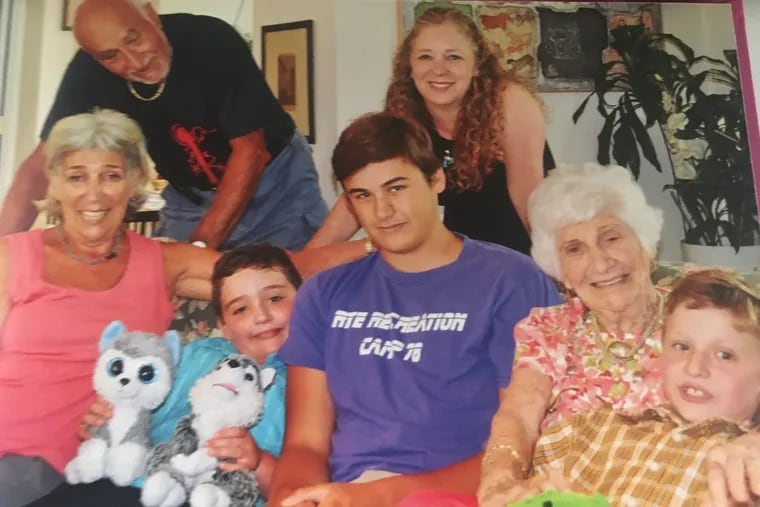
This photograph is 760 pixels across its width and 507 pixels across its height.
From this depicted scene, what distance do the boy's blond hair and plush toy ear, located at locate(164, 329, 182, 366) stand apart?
84cm

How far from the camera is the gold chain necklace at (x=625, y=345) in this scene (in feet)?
3.85

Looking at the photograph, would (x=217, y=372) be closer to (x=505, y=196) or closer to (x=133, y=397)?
(x=133, y=397)

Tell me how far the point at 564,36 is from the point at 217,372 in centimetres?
95

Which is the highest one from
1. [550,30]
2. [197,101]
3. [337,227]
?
[550,30]

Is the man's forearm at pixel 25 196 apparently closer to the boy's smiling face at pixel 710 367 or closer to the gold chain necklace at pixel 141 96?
the gold chain necklace at pixel 141 96

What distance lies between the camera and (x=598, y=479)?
1.09m

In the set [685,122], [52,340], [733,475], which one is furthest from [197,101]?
[733,475]

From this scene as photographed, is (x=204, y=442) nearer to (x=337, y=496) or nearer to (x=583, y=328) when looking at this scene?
(x=337, y=496)

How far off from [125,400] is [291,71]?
67cm

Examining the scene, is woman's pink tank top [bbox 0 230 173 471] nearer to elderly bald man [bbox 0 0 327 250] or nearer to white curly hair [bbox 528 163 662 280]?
elderly bald man [bbox 0 0 327 250]

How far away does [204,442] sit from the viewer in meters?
1.15

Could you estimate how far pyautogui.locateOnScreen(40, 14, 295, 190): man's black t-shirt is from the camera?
1.33 m

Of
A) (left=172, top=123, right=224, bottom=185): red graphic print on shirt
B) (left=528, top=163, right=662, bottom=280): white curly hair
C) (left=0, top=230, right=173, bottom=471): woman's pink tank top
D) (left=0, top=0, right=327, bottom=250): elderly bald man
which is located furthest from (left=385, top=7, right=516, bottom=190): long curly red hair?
(left=0, top=230, right=173, bottom=471): woman's pink tank top

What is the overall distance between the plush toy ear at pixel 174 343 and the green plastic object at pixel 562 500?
61 cm
